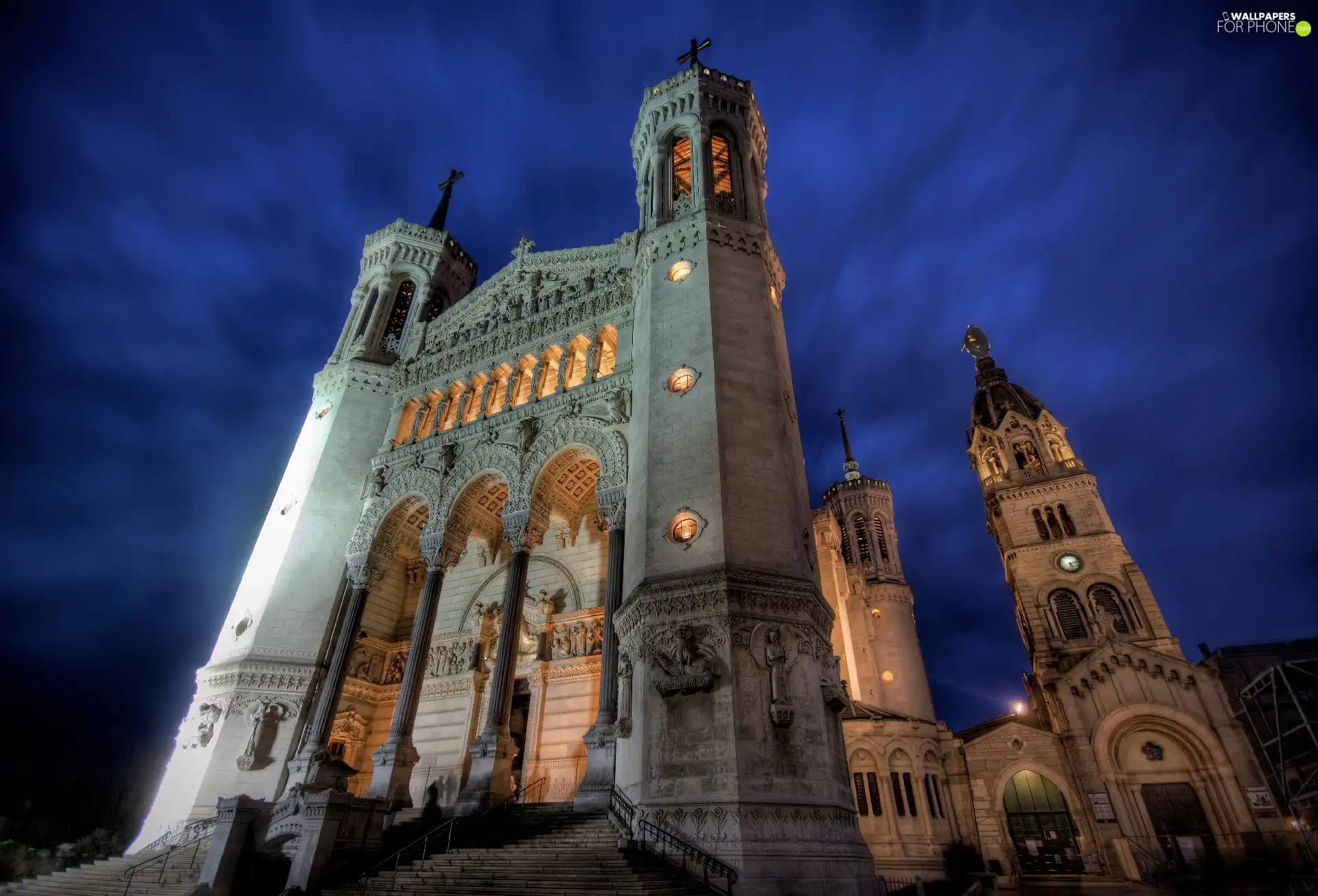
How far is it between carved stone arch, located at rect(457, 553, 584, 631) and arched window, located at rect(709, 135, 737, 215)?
13259 mm

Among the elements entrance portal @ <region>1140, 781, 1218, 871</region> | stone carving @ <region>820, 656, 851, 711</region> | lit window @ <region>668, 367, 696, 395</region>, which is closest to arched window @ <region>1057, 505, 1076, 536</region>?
entrance portal @ <region>1140, 781, 1218, 871</region>

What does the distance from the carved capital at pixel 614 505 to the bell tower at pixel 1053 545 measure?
83.9 ft

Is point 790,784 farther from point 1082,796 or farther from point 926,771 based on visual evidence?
point 1082,796

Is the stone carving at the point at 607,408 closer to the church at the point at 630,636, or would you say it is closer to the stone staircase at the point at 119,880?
the church at the point at 630,636

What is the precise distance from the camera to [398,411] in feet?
85.1

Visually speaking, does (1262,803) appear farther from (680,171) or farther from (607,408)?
(680,171)

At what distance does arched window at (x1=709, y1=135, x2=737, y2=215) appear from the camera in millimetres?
20869

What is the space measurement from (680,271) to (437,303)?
1682 centimetres

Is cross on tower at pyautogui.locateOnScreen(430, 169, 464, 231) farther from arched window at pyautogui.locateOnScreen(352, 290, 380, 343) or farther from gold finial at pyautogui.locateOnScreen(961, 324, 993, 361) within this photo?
gold finial at pyautogui.locateOnScreen(961, 324, 993, 361)

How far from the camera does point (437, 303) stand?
103 feet

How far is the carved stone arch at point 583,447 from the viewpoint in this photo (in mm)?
18156

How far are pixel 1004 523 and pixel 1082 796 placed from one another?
2033 centimetres

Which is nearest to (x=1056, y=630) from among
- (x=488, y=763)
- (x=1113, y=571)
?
(x=1113, y=571)

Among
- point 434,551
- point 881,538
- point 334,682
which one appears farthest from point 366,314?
point 881,538
